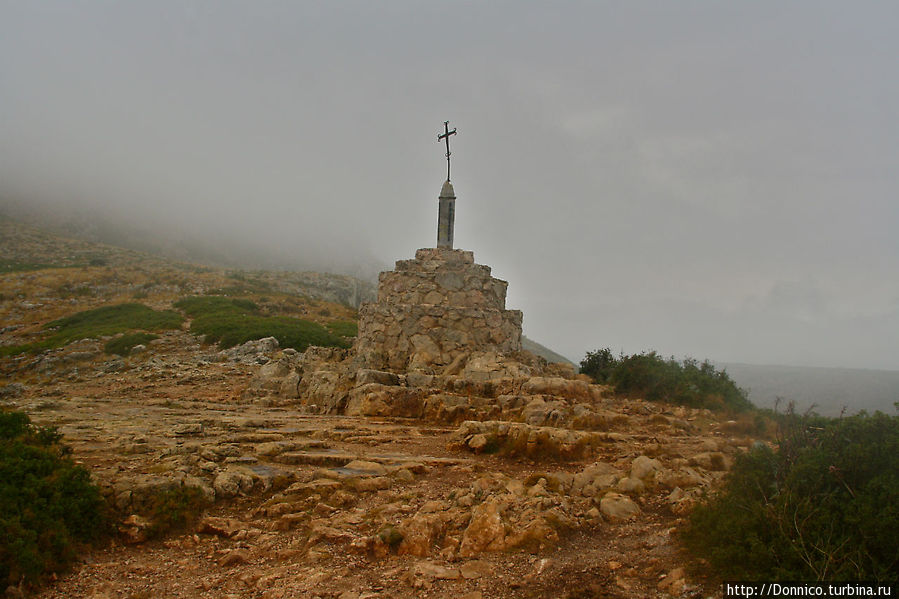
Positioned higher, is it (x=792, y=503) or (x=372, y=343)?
(x=372, y=343)

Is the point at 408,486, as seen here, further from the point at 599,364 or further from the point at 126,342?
Answer: the point at 126,342

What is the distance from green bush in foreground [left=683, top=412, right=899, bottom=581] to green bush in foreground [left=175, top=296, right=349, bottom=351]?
2611 centimetres

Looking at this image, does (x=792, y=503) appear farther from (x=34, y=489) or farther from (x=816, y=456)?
(x=34, y=489)

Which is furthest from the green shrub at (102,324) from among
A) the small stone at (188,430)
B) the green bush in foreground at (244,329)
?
the small stone at (188,430)

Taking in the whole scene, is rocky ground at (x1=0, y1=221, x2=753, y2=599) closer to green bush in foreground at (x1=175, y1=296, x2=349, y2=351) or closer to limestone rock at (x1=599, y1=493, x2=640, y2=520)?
limestone rock at (x1=599, y1=493, x2=640, y2=520)

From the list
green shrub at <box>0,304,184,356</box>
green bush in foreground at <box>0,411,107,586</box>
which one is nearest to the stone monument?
green bush in foreground at <box>0,411,107,586</box>

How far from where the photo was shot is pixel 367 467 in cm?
895

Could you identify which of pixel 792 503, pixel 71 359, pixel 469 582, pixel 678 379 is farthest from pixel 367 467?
pixel 71 359

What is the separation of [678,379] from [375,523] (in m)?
13.7

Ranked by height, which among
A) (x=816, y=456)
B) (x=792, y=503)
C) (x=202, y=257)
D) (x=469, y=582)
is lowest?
(x=469, y=582)

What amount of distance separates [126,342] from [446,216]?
2012cm

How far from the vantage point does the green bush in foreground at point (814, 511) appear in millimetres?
4555

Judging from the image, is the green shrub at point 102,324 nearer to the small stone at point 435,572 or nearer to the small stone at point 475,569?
the small stone at point 435,572

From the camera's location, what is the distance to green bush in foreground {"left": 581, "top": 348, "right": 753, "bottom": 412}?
16.5 meters
